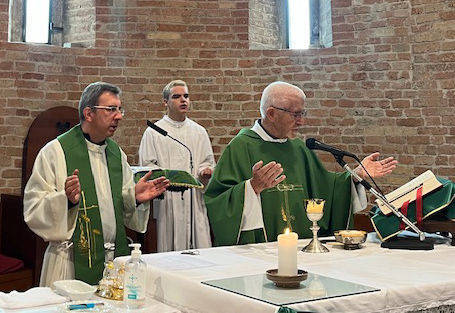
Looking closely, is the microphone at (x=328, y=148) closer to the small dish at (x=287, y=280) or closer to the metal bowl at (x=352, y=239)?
the metal bowl at (x=352, y=239)

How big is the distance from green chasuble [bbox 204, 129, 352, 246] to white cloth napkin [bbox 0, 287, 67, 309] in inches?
55.4

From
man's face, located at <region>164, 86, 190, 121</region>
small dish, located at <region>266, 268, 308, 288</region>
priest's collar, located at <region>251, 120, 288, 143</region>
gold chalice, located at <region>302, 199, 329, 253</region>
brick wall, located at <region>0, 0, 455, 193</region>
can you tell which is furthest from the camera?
brick wall, located at <region>0, 0, 455, 193</region>

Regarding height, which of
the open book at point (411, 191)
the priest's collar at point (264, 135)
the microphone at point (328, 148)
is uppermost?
the priest's collar at point (264, 135)

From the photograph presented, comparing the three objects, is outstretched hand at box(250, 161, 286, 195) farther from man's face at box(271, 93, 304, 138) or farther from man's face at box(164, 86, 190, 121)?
man's face at box(164, 86, 190, 121)

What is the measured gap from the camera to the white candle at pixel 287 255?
231cm

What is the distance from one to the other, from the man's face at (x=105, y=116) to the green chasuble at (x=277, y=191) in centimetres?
76

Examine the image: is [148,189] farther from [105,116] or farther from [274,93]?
[274,93]

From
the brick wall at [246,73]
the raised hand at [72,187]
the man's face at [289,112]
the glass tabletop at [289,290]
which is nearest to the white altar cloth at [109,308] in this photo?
the glass tabletop at [289,290]

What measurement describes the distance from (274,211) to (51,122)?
400 cm

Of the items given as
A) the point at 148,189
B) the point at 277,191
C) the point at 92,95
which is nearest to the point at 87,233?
the point at 148,189

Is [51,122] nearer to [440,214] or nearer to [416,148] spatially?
[416,148]

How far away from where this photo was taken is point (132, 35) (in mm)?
7797

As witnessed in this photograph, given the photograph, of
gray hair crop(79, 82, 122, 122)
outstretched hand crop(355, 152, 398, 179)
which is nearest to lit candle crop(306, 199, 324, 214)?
outstretched hand crop(355, 152, 398, 179)

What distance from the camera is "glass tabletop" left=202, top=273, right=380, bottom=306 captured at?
7.03ft
